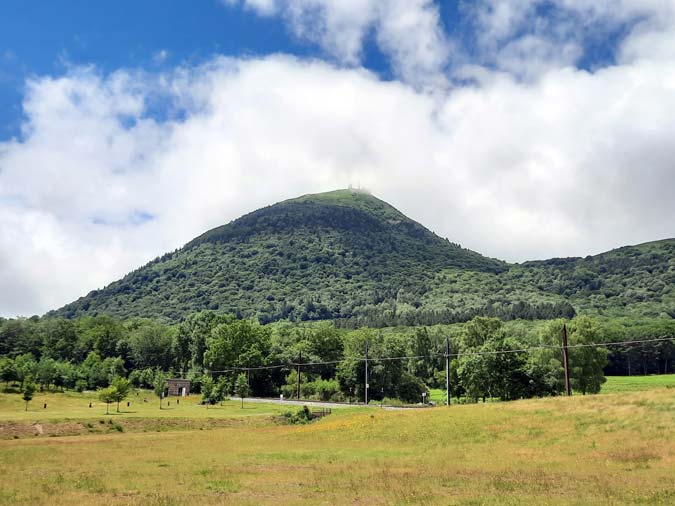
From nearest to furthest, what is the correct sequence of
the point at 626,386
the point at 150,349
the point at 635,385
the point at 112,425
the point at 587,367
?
the point at 112,425
the point at 587,367
the point at 626,386
the point at 635,385
the point at 150,349

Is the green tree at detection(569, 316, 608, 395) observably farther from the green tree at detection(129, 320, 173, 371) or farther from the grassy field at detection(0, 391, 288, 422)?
the green tree at detection(129, 320, 173, 371)

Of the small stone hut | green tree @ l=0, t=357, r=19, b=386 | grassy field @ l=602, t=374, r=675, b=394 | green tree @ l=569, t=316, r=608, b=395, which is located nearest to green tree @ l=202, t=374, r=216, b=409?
the small stone hut

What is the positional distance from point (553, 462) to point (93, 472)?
1095 inches

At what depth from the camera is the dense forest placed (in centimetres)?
9071

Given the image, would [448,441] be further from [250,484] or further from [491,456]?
[250,484]

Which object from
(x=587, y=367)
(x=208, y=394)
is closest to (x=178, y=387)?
(x=208, y=394)

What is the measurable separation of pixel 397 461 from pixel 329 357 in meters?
95.0

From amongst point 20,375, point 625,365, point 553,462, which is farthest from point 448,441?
point 625,365

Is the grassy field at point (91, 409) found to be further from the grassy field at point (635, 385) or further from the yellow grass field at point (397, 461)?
the grassy field at point (635, 385)

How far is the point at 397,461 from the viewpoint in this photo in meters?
37.4

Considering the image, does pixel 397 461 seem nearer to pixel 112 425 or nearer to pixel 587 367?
pixel 112 425

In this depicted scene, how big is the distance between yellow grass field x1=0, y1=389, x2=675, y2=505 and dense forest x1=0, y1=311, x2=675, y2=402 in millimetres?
15360

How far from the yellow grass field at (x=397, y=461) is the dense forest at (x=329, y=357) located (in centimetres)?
1536

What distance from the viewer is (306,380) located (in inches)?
4855
